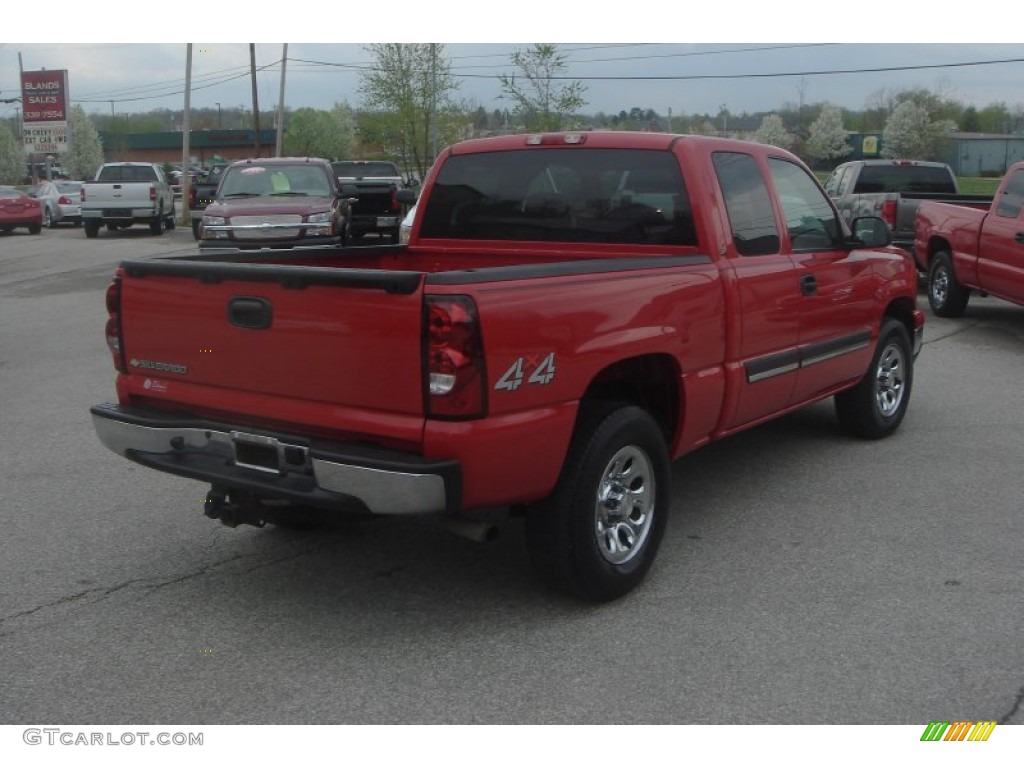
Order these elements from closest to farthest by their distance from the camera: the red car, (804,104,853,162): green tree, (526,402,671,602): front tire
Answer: (526,402,671,602): front tire, the red car, (804,104,853,162): green tree

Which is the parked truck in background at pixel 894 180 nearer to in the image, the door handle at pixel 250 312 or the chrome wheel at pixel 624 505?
the chrome wheel at pixel 624 505

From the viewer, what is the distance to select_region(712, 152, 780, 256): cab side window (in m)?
5.54

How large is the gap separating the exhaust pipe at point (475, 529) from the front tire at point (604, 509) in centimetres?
23

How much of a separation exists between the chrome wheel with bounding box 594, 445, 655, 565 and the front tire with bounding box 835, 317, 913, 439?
285 centimetres

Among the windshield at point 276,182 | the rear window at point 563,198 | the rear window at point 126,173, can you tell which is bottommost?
the rear window at point 563,198

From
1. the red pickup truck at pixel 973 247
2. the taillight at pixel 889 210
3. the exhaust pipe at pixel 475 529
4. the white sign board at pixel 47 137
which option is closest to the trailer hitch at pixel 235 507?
the exhaust pipe at pixel 475 529

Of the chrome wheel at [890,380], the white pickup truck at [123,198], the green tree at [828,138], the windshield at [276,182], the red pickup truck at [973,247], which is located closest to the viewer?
the chrome wheel at [890,380]

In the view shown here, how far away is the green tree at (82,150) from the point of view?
297ft

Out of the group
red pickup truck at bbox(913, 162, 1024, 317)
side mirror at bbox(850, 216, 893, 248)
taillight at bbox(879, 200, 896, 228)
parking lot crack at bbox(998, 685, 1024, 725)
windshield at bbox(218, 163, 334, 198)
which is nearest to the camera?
parking lot crack at bbox(998, 685, 1024, 725)

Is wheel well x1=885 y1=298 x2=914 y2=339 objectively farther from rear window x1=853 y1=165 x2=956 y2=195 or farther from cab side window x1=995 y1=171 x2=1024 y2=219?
rear window x1=853 y1=165 x2=956 y2=195

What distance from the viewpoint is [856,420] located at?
7203mm

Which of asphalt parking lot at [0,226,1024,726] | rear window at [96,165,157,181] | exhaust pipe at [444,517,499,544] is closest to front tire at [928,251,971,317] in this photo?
asphalt parking lot at [0,226,1024,726]

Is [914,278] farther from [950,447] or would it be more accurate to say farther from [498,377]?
Answer: [498,377]

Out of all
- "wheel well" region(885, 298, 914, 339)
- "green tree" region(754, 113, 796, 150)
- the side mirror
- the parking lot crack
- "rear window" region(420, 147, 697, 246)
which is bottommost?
the parking lot crack
